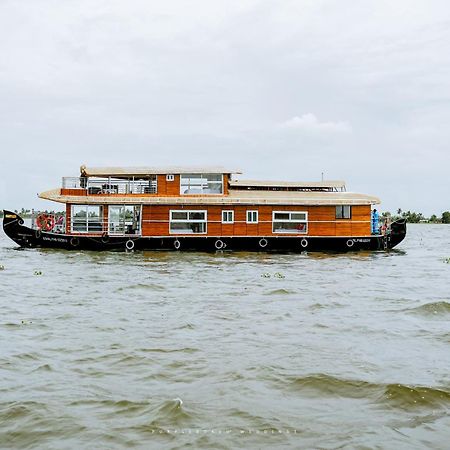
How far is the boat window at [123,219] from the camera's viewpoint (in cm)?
3016

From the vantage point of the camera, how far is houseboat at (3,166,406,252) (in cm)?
2944

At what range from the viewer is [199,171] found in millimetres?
29859

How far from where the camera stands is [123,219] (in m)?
30.3

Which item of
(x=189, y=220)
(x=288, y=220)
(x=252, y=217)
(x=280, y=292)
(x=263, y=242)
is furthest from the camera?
(x=288, y=220)

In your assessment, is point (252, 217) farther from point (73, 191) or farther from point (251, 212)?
point (73, 191)

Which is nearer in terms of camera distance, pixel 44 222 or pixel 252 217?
pixel 252 217

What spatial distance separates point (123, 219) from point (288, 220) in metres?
8.32

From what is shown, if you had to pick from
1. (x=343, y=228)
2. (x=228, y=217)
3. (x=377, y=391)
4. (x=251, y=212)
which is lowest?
(x=377, y=391)

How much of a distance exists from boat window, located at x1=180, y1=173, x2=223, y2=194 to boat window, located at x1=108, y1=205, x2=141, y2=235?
8.85ft

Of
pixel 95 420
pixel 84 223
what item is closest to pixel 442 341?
pixel 95 420

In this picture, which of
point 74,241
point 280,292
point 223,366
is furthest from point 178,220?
point 223,366

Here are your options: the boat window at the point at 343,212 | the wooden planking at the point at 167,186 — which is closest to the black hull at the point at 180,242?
the boat window at the point at 343,212

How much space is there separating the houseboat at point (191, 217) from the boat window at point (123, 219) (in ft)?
0.16

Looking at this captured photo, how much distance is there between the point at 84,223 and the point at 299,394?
24322 mm
